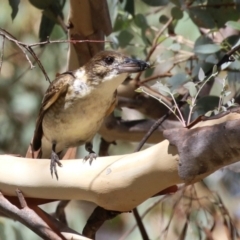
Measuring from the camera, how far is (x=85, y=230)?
1168 millimetres

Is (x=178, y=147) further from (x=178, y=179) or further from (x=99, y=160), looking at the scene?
(x=99, y=160)

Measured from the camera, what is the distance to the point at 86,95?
143cm

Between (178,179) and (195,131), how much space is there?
0.10 meters

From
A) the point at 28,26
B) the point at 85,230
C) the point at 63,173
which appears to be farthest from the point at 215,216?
the point at 28,26

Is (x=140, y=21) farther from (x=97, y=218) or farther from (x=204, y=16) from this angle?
(x=97, y=218)

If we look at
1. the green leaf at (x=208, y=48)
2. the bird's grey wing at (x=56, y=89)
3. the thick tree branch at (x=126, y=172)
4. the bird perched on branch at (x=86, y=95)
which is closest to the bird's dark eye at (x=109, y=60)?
the bird perched on branch at (x=86, y=95)

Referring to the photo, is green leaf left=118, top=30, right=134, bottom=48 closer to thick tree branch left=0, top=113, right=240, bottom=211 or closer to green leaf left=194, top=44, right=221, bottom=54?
green leaf left=194, top=44, right=221, bottom=54

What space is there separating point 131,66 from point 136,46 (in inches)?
15.4

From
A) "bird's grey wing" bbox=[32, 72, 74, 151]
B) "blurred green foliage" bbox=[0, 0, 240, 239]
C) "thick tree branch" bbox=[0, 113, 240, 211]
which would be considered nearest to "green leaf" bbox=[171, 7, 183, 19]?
"blurred green foliage" bbox=[0, 0, 240, 239]

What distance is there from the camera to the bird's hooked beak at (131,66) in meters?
1.34

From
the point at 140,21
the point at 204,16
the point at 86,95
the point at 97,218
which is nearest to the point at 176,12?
the point at 204,16

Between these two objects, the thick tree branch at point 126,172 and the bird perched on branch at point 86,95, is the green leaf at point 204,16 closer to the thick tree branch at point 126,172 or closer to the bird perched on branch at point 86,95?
the bird perched on branch at point 86,95

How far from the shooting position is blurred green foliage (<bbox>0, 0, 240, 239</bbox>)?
1.45 meters

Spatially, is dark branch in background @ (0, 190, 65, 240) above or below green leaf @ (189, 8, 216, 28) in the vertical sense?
below
